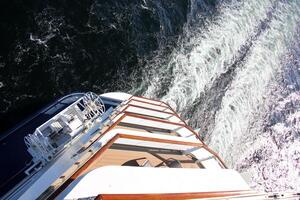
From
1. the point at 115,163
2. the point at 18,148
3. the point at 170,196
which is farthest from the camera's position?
the point at 18,148

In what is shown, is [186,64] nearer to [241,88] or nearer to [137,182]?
[241,88]

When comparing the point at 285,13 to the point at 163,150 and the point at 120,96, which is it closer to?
the point at 120,96

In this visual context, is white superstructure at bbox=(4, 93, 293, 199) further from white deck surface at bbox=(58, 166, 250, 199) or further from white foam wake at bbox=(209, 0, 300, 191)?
white foam wake at bbox=(209, 0, 300, 191)

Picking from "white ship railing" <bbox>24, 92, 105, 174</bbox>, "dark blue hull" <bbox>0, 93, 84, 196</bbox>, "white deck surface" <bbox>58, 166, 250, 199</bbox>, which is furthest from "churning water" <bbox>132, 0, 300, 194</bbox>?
"white deck surface" <bbox>58, 166, 250, 199</bbox>

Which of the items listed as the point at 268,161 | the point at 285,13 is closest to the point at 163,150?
the point at 268,161

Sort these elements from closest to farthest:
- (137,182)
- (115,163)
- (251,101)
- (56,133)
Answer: (137,182) < (56,133) < (115,163) < (251,101)

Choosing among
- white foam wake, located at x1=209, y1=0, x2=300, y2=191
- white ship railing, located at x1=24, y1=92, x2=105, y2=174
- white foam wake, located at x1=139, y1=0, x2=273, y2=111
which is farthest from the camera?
white foam wake, located at x1=209, y1=0, x2=300, y2=191

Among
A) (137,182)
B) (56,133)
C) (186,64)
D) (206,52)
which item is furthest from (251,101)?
(137,182)

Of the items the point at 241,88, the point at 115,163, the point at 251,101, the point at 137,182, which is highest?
the point at 137,182
